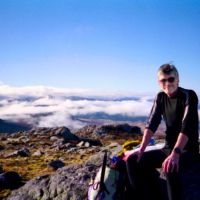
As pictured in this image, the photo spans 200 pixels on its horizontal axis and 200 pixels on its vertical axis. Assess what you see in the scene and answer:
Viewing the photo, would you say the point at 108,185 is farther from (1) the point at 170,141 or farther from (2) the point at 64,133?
(2) the point at 64,133

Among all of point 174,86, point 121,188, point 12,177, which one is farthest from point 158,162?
point 12,177

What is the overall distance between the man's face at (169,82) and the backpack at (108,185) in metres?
2.47

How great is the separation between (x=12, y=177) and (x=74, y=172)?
9.73 meters

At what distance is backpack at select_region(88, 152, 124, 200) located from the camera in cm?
969

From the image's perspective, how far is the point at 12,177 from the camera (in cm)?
2119

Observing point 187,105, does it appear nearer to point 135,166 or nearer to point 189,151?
point 189,151

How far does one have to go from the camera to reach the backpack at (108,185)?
9.69 m

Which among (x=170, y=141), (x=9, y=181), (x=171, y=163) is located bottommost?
(x=9, y=181)

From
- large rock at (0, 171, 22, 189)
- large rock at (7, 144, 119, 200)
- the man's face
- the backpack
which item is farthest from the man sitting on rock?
large rock at (0, 171, 22, 189)

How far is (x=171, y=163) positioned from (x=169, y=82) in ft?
7.25

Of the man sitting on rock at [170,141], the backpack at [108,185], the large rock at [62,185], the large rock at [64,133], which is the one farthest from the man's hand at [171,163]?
the large rock at [64,133]

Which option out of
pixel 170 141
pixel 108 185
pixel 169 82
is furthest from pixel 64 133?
pixel 169 82

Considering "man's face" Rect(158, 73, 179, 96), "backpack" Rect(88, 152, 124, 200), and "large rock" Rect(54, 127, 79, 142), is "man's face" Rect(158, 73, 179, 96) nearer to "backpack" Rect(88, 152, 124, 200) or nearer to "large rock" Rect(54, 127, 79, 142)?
"backpack" Rect(88, 152, 124, 200)

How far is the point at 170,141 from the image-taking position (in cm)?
962
